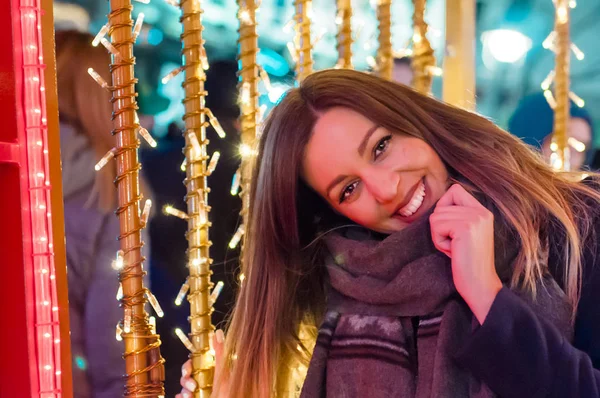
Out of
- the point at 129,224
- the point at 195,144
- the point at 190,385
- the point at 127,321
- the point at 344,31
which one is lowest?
the point at 190,385

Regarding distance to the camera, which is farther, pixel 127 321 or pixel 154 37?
pixel 154 37

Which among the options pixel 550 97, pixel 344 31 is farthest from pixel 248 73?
pixel 550 97

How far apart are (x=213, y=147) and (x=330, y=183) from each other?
32cm

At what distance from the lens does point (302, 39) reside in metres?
1.18

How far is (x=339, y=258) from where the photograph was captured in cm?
103

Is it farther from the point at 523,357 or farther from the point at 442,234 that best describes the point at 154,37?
the point at 523,357

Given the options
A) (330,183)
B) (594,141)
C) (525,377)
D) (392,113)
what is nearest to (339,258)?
(330,183)

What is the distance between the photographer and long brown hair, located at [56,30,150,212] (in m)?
1.02

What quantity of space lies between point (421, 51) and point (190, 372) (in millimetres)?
759

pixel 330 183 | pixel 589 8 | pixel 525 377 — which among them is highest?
pixel 589 8

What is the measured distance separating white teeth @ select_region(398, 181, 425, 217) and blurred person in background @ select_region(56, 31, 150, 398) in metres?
0.47

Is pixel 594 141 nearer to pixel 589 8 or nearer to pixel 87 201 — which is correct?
pixel 589 8

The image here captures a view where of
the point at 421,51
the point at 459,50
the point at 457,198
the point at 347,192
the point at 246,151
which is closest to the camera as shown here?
the point at 457,198

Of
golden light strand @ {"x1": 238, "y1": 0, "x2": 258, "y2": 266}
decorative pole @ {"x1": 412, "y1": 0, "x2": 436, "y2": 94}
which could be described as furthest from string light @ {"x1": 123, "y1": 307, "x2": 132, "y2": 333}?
decorative pole @ {"x1": 412, "y1": 0, "x2": 436, "y2": 94}
